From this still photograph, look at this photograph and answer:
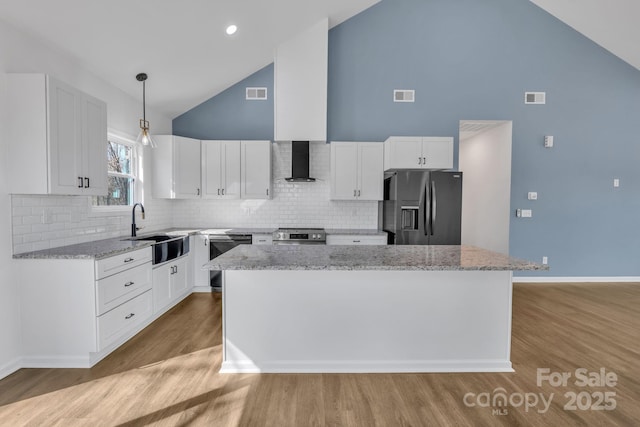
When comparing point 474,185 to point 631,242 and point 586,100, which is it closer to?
point 586,100

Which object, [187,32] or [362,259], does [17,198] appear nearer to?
[187,32]

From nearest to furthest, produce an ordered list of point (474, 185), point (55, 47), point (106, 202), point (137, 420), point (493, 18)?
1. point (137, 420)
2. point (55, 47)
3. point (106, 202)
4. point (493, 18)
5. point (474, 185)

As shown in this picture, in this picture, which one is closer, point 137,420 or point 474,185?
point 137,420

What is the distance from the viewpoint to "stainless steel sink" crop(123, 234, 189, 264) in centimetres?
372

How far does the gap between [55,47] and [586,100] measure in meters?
7.22

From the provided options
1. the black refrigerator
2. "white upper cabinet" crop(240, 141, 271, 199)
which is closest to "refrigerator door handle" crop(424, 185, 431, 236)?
the black refrigerator

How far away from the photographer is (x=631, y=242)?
5.48 m

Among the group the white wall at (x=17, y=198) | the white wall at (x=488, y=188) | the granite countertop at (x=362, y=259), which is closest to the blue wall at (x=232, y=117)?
the white wall at (x=17, y=198)

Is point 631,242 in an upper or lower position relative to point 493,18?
lower

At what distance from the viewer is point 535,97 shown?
17.6 ft

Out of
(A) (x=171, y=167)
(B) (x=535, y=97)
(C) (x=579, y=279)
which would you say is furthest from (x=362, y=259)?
(C) (x=579, y=279)

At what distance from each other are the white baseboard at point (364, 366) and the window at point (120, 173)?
2627 mm

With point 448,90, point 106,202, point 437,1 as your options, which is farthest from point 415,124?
point 106,202

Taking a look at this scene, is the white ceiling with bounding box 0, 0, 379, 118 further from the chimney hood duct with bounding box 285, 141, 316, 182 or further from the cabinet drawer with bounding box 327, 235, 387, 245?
the cabinet drawer with bounding box 327, 235, 387, 245
